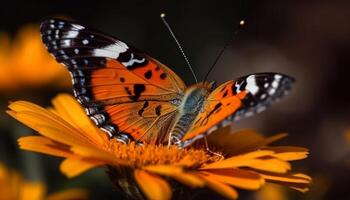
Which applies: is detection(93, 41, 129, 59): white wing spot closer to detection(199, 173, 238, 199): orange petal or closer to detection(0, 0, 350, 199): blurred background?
detection(199, 173, 238, 199): orange petal

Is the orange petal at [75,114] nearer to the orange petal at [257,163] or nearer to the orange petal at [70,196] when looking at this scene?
the orange petal at [70,196]

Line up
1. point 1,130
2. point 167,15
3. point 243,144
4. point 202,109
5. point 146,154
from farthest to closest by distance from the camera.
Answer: point 167,15 → point 1,130 → point 243,144 → point 202,109 → point 146,154

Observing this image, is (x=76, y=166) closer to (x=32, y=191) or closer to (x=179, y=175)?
(x=179, y=175)

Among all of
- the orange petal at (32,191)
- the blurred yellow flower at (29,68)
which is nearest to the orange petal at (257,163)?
the orange petal at (32,191)

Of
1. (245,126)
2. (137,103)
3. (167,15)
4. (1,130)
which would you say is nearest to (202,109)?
(137,103)

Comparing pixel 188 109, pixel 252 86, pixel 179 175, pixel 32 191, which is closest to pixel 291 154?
pixel 252 86

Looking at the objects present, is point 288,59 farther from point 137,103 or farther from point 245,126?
point 137,103
